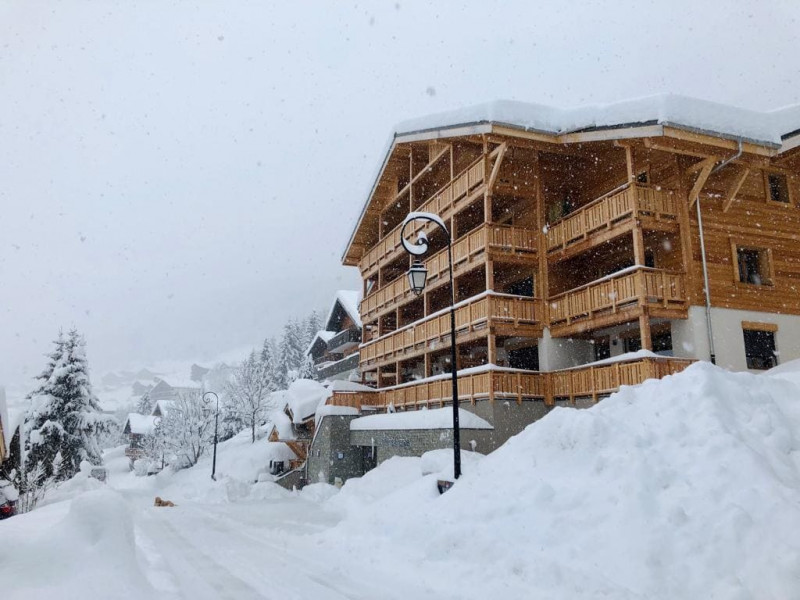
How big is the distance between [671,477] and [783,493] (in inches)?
50.9

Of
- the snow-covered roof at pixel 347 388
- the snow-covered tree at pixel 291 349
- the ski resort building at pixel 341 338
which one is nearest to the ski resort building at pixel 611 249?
the snow-covered roof at pixel 347 388

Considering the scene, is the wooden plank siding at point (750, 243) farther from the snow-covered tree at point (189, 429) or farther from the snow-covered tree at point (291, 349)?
the snow-covered tree at point (291, 349)

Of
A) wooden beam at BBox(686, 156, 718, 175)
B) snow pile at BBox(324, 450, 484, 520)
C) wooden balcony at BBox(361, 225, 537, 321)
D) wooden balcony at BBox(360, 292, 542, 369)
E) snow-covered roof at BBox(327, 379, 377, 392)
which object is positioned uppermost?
wooden beam at BBox(686, 156, 718, 175)

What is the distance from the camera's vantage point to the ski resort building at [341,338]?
45484 millimetres

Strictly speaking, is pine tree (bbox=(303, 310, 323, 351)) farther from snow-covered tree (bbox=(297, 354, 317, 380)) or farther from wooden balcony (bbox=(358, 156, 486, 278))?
wooden balcony (bbox=(358, 156, 486, 278))

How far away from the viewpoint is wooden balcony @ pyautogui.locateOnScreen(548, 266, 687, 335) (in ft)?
53.5

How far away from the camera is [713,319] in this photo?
56.0 feet

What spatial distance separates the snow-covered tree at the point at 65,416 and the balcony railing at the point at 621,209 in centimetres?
3211

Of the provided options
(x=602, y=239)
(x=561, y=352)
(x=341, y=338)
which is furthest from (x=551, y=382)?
(x=341, y=338)

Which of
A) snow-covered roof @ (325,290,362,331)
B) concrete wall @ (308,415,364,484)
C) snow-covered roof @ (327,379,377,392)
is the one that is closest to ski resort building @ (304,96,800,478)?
concrete wall @ (308,415,364,484)

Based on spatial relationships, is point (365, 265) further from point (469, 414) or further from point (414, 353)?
point (469, 414)

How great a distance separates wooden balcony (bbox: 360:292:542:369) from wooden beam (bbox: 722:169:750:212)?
6.58 meters

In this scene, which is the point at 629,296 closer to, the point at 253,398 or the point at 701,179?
the point at 701,179

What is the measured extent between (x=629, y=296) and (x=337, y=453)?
15.9m
